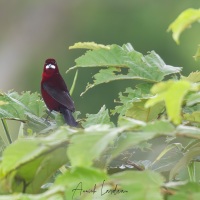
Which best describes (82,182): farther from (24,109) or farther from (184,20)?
(24,109)

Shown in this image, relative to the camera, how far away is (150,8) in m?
11.8

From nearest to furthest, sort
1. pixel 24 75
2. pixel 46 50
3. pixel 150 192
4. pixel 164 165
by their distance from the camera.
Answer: pixel 150 192 → pixel 164 165 → pixel 24 75 → pixel 46 50

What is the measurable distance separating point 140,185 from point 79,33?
36.4 ft

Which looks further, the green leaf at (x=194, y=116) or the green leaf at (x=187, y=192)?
the green leaf at (x=194, y=116)

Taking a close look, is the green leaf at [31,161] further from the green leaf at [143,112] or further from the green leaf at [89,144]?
the green leaf at [143,112]

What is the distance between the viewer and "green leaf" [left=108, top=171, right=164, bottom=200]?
50 cm

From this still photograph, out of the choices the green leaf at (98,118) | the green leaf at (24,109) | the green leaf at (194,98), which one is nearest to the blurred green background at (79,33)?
the green leaf at (24,109)

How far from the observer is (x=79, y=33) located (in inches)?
454

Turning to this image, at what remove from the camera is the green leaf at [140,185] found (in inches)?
19.8

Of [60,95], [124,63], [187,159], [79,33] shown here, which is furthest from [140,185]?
[79,33]

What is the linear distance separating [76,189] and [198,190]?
3.4 inches

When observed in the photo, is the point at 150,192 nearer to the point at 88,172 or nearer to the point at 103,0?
the point at 88,172

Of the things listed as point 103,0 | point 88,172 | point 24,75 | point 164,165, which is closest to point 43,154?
point 88,172

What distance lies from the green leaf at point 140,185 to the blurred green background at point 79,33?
7.06m
